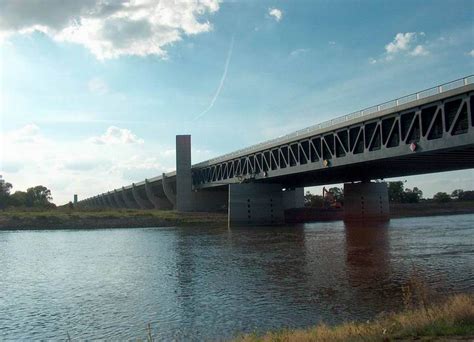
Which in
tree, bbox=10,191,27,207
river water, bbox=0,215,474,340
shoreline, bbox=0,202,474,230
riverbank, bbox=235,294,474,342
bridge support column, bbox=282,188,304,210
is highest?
tree, bbox=10,191,27,207

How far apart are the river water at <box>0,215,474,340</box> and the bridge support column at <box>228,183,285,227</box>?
163 feet

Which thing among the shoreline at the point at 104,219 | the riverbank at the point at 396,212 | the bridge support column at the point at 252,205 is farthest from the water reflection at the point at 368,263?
the riverbank at the point at 396,212

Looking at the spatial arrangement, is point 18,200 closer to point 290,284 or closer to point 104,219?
point 104,219

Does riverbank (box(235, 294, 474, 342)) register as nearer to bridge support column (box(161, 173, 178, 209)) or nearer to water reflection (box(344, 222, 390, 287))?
water reflection (box(344, 222, 390, 287))

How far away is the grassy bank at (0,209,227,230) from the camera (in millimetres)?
97125

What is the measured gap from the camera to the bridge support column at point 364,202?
102m

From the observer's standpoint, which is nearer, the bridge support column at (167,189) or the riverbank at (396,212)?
the riverbank at (396,212)

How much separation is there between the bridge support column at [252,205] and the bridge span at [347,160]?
196mm

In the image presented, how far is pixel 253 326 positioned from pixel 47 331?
24.7ft

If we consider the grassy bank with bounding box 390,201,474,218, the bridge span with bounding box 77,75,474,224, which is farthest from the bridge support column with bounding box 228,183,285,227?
the grassy bank with bounding box 390,201,474,218

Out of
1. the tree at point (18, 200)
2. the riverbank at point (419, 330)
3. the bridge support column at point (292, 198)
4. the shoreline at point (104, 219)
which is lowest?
the riverbank at point (419, 330)

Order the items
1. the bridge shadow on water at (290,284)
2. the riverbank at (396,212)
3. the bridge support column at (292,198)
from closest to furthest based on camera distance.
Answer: the bridge shadow on water at (290,284) < the riverbank at (396,212) < the bridge support column at (292,198)

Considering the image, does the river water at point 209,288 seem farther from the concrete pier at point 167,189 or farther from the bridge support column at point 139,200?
the bridge support column at point 139,200

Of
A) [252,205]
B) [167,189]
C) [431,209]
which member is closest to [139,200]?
[167,189]
